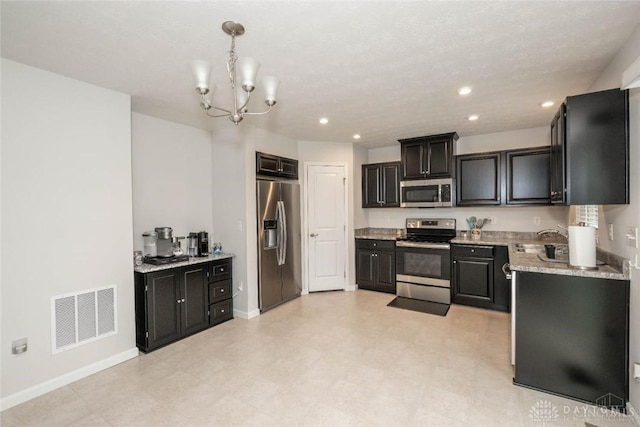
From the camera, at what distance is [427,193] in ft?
Answer: 15.3

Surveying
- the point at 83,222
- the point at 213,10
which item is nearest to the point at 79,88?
the point at 83,222

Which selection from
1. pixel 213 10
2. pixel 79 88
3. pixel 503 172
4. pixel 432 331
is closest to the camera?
pixel 213 10

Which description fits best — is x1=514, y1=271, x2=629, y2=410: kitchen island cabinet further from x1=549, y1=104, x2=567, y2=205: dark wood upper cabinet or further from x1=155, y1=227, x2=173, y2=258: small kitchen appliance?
x1=155, y1=227, x2=173, y2=258: small kitchen appliance

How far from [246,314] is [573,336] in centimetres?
334

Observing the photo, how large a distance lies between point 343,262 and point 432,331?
1.99m

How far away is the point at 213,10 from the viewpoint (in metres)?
1.65

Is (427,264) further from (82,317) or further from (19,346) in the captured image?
(19,346)

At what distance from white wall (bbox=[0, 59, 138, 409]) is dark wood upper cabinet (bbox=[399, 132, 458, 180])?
379 cm

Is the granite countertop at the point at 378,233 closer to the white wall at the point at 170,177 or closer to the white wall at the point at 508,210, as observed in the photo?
the white wall at the point at 508,210

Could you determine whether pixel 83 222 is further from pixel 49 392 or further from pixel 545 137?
pixel 545 137

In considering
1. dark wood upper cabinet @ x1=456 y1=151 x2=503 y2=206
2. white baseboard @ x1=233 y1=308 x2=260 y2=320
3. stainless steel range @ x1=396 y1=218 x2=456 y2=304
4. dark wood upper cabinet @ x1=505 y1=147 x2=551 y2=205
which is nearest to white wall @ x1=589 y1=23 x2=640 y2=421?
dark wood upper cabinet @ x1=505 y1=147 x2=551 y2=205

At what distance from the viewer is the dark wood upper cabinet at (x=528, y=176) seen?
3955mm

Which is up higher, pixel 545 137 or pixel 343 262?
pixel 545 137

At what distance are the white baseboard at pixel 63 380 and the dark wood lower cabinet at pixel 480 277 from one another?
4.06 metres
